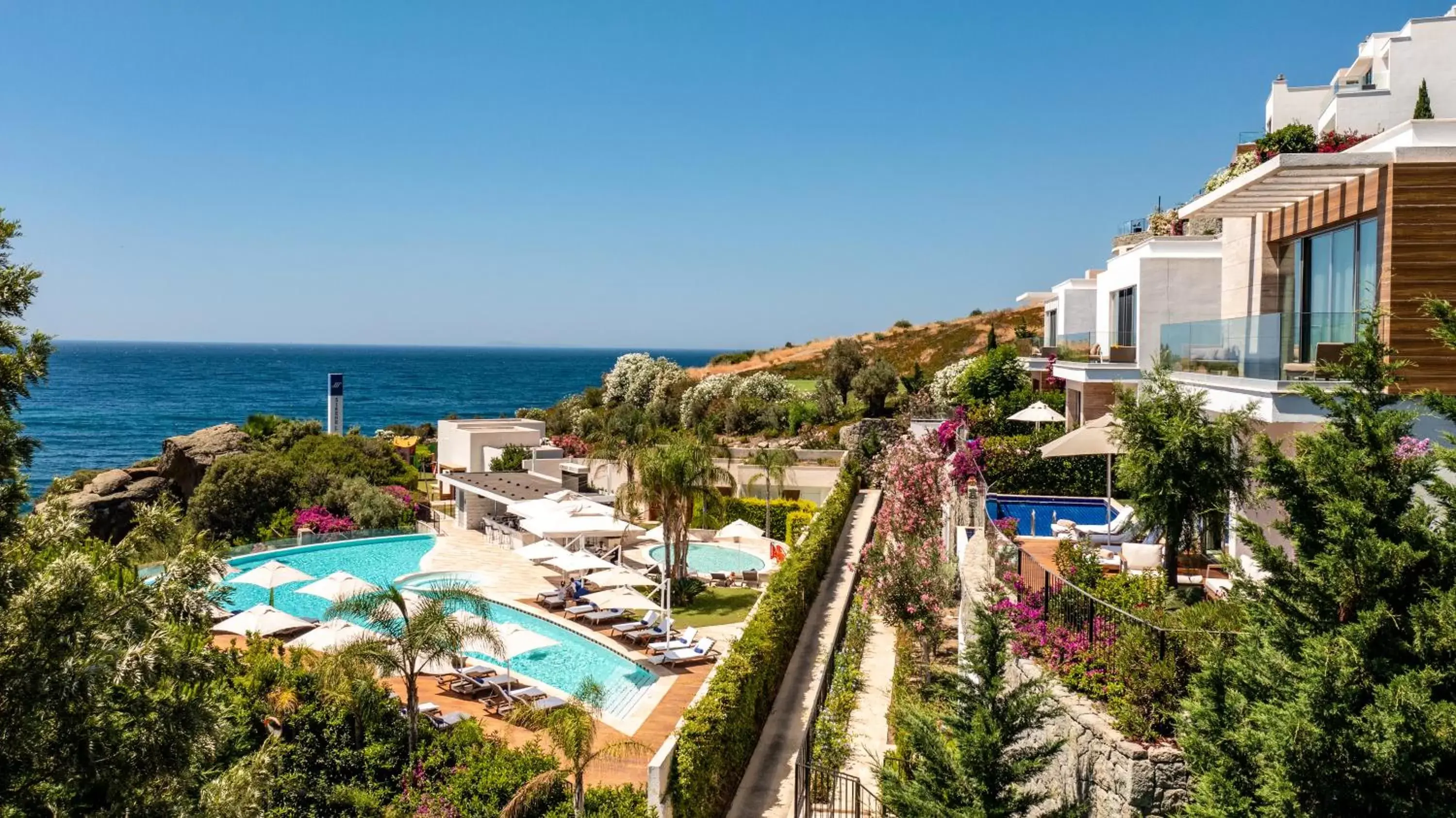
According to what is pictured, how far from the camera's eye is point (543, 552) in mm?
26938

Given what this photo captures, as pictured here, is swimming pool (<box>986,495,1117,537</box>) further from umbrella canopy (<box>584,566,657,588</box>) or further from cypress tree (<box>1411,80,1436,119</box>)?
cypress tree (<box>1411,80,1436,119</box>)

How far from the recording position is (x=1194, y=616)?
10555 mm

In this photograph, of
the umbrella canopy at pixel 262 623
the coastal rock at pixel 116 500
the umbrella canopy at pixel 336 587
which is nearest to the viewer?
the umbrella canopy at pixel 262 623

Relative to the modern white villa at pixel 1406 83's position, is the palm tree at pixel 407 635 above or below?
below

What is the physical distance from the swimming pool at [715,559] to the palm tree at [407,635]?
568 inches

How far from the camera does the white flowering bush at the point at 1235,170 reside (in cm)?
1734

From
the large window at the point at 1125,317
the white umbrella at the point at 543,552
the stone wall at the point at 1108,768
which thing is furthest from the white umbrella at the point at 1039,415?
the stone wall at the point at 1108,768

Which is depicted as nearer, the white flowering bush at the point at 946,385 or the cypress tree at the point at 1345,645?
the cypress tree at the point at 1345,645

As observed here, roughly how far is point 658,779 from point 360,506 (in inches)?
1180

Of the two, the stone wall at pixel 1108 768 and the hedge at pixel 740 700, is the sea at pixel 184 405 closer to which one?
the hedge at pixel 740 700

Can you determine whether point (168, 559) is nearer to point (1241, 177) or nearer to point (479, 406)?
point (1241, 177)

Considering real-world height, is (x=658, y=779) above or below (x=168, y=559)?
below

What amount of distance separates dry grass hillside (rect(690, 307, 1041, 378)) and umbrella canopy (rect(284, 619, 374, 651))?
55.5 m

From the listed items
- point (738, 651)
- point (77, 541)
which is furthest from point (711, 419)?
point (77, 541)
